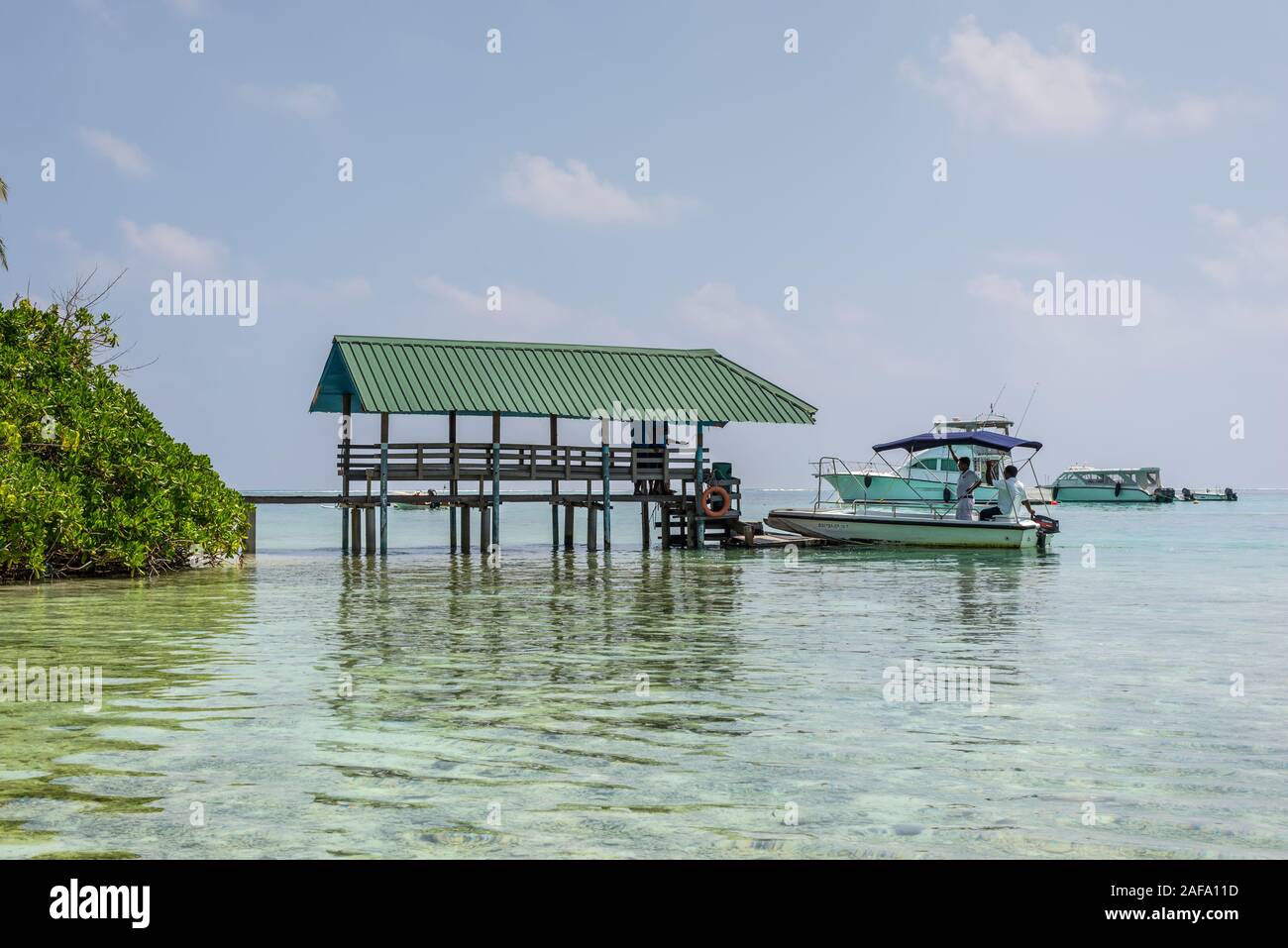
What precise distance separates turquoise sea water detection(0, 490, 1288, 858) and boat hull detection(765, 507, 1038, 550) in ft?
44.5

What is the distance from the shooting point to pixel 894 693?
33.4 ft

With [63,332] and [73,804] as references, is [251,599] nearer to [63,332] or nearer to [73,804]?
[63,332]

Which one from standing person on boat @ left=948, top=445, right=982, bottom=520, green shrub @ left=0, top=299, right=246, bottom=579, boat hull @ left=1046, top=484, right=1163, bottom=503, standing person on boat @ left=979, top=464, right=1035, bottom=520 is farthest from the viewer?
boat hull @ left=1046, top=484, right=1163, bottom=503

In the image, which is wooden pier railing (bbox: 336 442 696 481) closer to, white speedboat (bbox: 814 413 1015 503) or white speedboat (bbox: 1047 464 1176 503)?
white speedboat (bbox: 814 413 1015 503)

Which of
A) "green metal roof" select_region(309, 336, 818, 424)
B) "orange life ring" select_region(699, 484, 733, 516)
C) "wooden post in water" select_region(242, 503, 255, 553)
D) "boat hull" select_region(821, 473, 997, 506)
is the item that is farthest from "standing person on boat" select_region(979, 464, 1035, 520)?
"wooden post in water" select_region(242, 503, 255, 553)

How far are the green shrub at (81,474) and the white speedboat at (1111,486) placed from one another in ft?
309

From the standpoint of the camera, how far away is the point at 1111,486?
354 ft

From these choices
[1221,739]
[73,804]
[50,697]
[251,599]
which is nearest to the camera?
[73,804]

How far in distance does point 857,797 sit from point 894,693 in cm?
366

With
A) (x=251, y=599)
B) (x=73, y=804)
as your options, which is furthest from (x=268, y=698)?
(x=251, y=599)

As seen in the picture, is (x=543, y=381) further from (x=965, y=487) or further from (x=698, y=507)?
(x=965, y=487)

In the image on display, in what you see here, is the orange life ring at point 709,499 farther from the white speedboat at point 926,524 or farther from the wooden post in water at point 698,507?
the white speedboat at point 926,524

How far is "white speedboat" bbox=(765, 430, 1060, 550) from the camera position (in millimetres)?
32438

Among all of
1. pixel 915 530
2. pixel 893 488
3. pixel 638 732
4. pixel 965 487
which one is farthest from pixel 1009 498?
pixel 893 488
